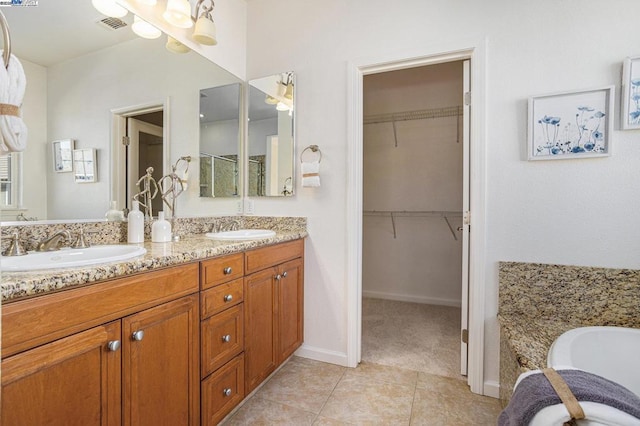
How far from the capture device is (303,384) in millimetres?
1927

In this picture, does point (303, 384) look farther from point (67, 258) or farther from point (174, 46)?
point (174, 46)

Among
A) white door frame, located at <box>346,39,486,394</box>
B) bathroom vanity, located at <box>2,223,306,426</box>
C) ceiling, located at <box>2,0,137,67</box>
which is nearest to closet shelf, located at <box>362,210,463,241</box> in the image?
white door frame, located at <box>346,39,486,394</box>

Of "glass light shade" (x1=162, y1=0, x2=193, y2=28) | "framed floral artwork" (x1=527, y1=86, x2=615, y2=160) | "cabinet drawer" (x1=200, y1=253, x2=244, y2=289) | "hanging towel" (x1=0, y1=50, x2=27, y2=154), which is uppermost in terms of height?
"glass light shade" (x1=162, y1=0, x2=193, y2=28)

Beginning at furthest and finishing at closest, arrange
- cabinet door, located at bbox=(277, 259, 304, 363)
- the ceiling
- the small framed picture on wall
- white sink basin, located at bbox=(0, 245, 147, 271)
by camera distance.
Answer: cabinet door, located at bbox=(277, 259, 304, 363), the small framed picture on wall, the ceiling, white sink basin, located at bbox=(0, 245, 147, 271)

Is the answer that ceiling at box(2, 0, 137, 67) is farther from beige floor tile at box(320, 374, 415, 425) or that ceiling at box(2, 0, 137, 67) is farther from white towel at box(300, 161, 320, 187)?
beige floor tile at box(320, 374, 415, 425)

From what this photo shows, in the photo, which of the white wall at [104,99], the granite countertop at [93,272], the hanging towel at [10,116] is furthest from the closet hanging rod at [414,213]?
the hanging towel at [10,116]

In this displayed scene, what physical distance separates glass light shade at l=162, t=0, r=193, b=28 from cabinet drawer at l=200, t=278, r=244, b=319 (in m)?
1.48

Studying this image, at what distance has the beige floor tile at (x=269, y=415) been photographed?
159 cm

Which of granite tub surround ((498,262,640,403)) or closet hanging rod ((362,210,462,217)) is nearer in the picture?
granite tub surround ((498,262,640,403))

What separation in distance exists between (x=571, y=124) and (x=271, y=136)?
5.97 ft

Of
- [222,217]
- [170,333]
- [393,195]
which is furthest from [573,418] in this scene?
[393,195]

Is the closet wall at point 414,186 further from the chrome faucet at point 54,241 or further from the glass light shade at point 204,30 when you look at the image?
the chrome faucet at point 54,241

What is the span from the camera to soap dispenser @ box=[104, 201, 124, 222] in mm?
1530

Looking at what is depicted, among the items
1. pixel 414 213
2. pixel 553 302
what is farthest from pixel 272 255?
pixel 414 213
